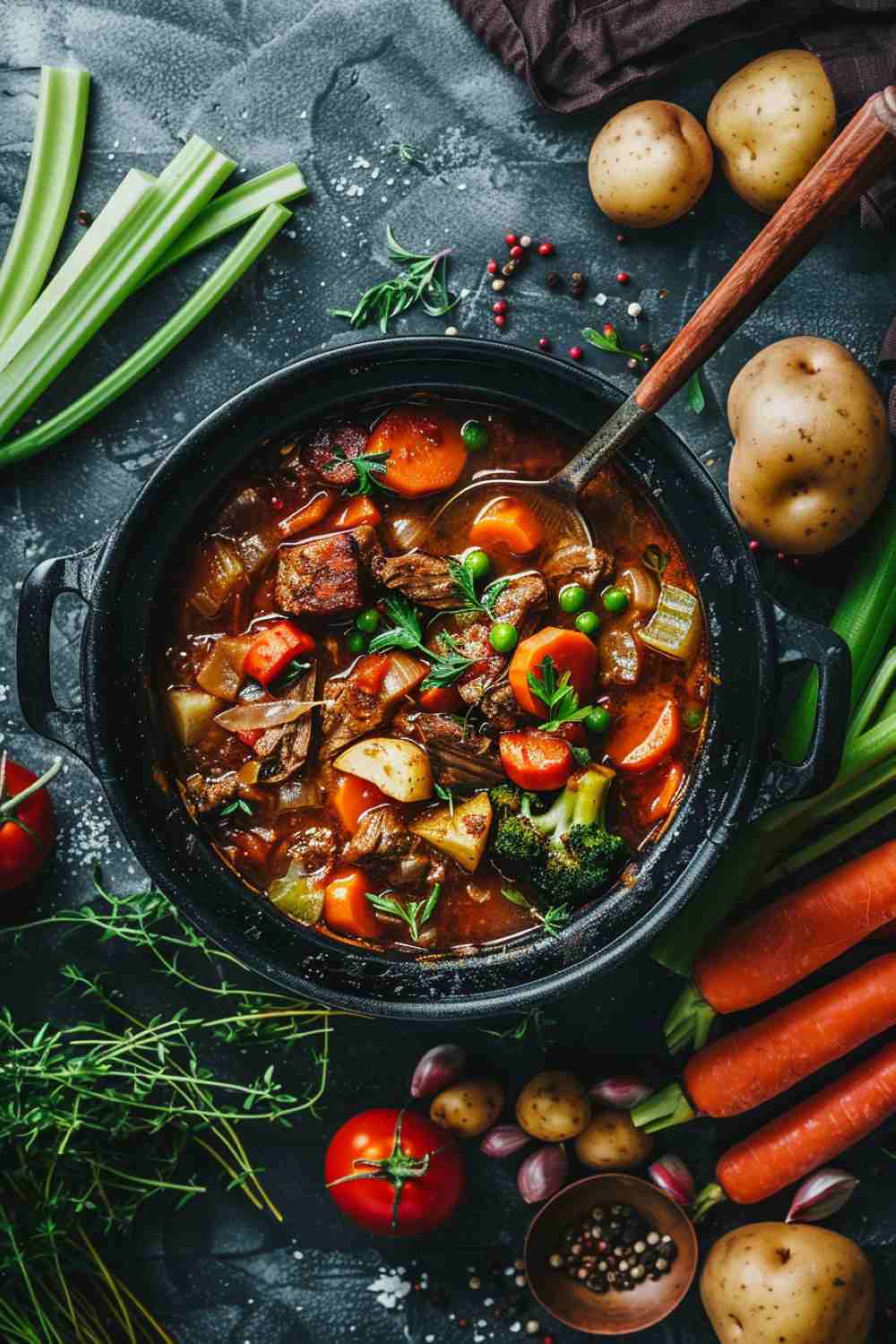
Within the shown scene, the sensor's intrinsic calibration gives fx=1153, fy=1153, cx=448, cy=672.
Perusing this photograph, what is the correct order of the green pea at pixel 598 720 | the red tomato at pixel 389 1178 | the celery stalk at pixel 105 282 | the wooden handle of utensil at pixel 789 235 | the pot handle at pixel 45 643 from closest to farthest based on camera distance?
1. the wooden handle of utensil at pixel 789 235
2. the pot handle at pixel 45 643
3. the green pea at pixel 598 720
4. the red tomato at pixel 389 1178
5. the celery stalk at pixel 105 282

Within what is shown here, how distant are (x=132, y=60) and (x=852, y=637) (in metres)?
2.41

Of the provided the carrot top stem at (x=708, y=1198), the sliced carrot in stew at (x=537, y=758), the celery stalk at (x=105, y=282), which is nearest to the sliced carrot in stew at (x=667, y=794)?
the sliced carrot in stew at (x=537, y=758)

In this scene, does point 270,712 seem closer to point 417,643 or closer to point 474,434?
point 417,643

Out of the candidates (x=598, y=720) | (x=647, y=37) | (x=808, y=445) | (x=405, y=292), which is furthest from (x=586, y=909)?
(x=647, y=37)

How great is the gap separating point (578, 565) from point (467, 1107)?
4.64 feet

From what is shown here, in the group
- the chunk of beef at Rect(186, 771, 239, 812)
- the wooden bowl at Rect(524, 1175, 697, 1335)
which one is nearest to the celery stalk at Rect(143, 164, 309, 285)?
the chunk of beef at Rect(186, 771, 239, 812)

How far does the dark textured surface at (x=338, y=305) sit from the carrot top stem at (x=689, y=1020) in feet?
0.20

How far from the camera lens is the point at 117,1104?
2926 millimetres

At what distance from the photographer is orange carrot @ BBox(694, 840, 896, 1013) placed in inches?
113

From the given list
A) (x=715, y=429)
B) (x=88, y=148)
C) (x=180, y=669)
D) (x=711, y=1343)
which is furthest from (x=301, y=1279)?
(x=88, y=148)

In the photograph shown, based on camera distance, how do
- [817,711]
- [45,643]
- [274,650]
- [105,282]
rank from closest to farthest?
1. [817,711]
2. [45,643]
3. [274,650]
4. [105,282]

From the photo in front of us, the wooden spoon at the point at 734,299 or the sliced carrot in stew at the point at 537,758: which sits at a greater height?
the wooden spoon at the point at 734,299

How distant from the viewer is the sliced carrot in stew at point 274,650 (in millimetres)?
2705

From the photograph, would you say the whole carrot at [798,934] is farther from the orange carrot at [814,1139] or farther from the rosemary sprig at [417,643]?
the rosemary sprig at [417,643]
